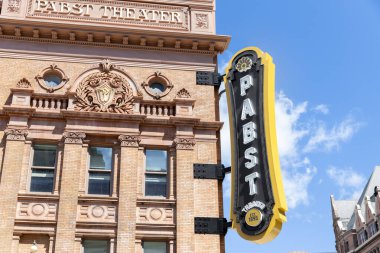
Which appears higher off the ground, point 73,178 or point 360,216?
point 360,216

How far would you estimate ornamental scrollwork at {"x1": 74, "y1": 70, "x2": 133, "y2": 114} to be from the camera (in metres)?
20.3

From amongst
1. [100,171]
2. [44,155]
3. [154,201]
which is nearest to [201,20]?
[100,171]

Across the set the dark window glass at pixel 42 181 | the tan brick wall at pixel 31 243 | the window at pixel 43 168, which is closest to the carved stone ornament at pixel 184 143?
the window at pixel 43 168

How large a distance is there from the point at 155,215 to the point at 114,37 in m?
8.07

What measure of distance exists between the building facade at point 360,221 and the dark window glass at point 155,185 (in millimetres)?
57478

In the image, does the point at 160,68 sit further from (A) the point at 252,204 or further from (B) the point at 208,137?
(A) the point at 252,204

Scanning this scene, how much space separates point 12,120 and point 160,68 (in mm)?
6511

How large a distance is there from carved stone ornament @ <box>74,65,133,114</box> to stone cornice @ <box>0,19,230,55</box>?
5.14ft

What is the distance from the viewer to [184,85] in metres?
21.6

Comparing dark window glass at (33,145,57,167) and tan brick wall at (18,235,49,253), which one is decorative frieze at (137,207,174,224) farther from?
dark window glass at (33,145,57,167)

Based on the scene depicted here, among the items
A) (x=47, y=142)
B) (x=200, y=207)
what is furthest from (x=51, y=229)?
(x=200, y=207)

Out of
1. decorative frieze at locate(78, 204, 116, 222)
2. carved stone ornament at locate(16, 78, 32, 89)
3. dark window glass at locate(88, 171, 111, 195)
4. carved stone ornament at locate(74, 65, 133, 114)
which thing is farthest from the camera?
carved stone ornament at locate(74, 65, 133, 114)

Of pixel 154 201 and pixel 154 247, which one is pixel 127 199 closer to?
pixel 154 201

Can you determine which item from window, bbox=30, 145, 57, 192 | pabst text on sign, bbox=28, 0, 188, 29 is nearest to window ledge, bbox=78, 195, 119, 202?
window, bbox=30, 145, 57, 192
